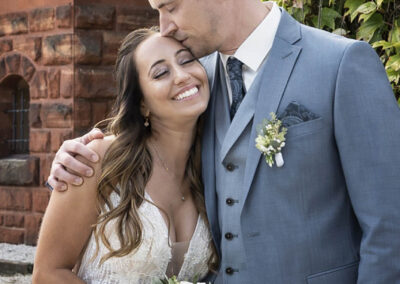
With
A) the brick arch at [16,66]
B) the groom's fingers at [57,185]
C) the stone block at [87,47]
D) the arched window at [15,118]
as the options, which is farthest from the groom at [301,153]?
the arched window at [15,118]

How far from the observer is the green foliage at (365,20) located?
12.4 feet

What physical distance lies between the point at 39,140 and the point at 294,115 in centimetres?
515

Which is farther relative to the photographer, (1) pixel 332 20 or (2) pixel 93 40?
(2) pixel 93 40

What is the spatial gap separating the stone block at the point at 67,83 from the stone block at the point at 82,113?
0.12 meters

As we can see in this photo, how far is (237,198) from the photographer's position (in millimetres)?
2992

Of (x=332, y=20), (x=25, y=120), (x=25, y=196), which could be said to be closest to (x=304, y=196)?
(x=332, y=20)

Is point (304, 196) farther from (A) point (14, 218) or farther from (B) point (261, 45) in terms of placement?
(A) point (14, 218)

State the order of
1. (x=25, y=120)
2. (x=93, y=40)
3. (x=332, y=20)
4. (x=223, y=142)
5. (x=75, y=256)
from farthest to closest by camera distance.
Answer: (x=25, y=120) → (x=93, y=40) → (x=332, y=20) → (x=75, y=256) → (x=223, y=142)

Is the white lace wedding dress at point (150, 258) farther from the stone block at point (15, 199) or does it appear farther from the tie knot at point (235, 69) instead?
the stone block at point (15, 199)

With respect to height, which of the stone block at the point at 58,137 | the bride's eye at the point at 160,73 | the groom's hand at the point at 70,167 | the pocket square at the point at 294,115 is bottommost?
the stone block at the point at 58,137

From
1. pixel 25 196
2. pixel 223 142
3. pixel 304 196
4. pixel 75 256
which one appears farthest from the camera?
pixel 25 196

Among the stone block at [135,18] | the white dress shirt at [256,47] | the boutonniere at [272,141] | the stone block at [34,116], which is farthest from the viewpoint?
the stone block at [34,116]

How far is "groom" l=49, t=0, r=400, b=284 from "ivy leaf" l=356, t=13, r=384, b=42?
88cm

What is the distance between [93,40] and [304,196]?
4811 mm
